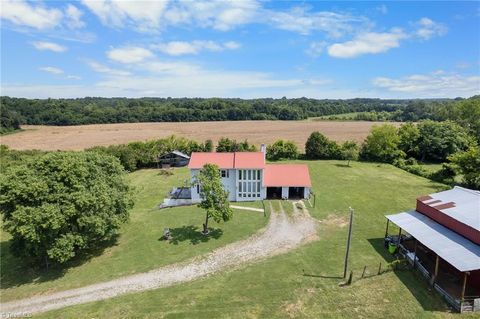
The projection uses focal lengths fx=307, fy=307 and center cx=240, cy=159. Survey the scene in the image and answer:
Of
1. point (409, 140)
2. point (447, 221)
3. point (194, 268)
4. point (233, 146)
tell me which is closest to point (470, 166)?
point (447, 221)

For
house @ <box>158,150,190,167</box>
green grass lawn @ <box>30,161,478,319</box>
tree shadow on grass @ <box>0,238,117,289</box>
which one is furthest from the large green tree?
house @ <box>158,150,190,167</box>

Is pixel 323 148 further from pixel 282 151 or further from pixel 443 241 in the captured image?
pixel 443 241

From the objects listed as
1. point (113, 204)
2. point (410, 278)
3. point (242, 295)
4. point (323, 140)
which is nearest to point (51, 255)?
point (113, 204)

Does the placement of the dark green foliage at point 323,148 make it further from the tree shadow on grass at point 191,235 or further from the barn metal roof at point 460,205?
the tree shadow on grass at point 191,235

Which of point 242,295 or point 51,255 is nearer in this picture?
point 242,295

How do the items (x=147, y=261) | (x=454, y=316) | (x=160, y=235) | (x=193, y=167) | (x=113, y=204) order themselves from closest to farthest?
1. (x=454, y=316)
2. (x=147, y=261)
3. (x=113, y=204)
4. (x=160, y=235)
5. (x=193, y=167)

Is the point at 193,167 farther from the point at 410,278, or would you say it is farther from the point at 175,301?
the point at 410,278

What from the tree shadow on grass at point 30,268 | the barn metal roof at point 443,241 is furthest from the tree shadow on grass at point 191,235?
the barn metal roof at point 443,241
